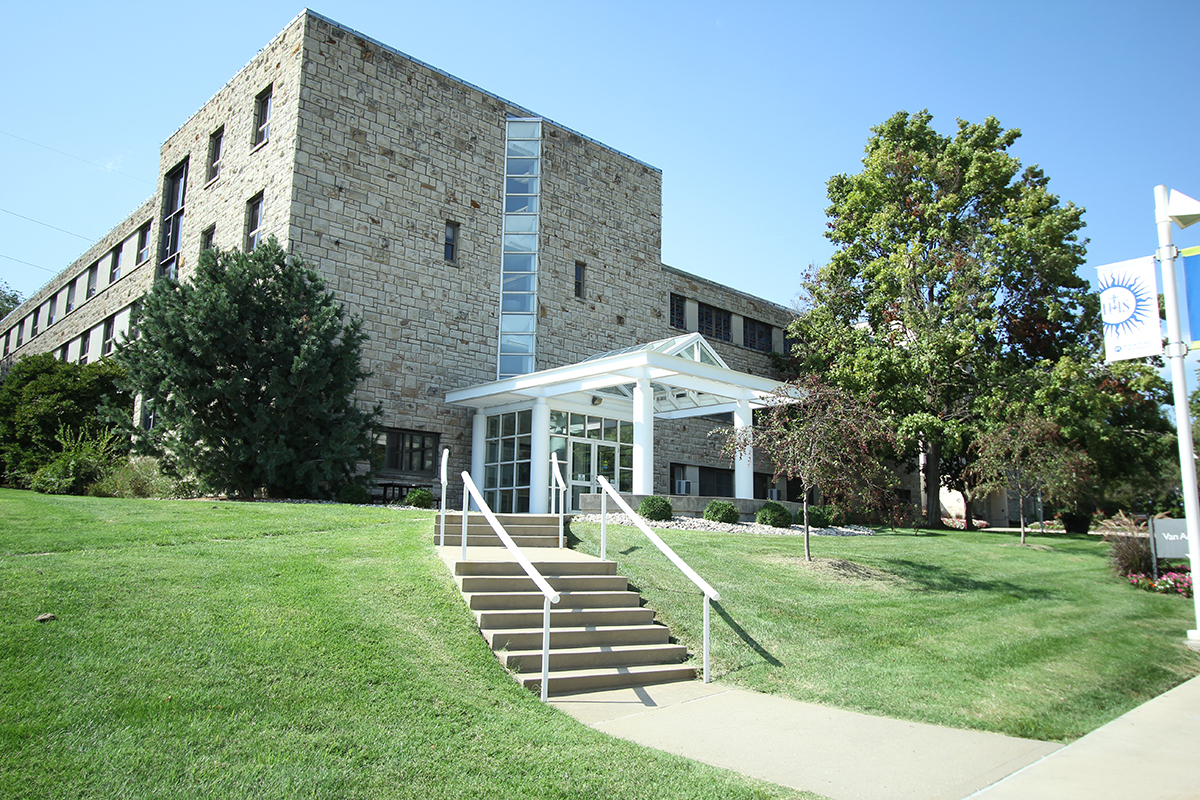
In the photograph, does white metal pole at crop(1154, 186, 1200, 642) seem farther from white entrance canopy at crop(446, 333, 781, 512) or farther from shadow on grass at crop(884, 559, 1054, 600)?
white entrance canopy at crop(446, 333, 781, 512)

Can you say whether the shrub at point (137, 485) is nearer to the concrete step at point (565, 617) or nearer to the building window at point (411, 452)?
the building window at point (411, 452)

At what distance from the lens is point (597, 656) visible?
23.1 ft

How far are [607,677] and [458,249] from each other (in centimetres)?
1698

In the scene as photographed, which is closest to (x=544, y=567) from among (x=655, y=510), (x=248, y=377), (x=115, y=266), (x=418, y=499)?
(x=655, y=510)

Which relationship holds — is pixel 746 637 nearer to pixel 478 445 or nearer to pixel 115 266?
pixel 478 445

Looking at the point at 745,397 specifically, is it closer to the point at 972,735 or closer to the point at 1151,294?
the point at 1151,294

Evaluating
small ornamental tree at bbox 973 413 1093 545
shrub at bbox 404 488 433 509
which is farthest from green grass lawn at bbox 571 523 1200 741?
shrub at bbox 404 488 433 509

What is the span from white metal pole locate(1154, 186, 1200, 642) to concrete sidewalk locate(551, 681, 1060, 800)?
356 centimetres

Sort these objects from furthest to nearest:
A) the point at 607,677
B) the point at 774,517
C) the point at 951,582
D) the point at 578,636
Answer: the point at 774,517 → the point at 951,582 → the point at 578,636 → the point at 607,677

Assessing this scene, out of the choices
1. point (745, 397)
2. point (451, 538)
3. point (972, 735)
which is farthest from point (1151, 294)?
point (745, 397)

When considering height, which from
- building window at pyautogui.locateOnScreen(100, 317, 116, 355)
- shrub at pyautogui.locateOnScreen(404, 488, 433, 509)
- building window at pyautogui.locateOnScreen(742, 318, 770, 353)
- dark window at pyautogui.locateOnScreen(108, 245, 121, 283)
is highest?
dark window at pyautogui.locateOnScreen(108, 245, 121, 283)

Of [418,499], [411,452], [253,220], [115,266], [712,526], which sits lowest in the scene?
[712,526]

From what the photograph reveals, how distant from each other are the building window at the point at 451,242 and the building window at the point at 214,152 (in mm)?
7843

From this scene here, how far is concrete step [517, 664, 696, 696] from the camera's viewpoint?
642 centimetres
